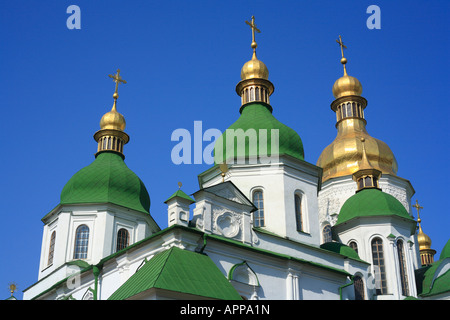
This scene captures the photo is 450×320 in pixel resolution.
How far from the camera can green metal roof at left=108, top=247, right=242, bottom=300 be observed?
15.1m

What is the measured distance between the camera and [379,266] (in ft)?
77.0

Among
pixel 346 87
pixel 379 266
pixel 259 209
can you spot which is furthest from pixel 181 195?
pixel 346 87

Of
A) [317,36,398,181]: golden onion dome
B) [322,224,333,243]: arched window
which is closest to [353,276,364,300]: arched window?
[322,224,333,243]: arched window

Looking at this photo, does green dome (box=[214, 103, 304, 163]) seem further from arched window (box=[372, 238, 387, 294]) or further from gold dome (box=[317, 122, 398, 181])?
gold dome (box=[317, 122, 398, 181])

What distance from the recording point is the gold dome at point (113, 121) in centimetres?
2838

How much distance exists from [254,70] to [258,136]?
4792 millimetres

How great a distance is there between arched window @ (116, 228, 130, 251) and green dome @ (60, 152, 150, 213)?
104 cm

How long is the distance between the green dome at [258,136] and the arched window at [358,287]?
482cm

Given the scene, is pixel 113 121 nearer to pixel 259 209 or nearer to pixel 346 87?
pixel 259 209

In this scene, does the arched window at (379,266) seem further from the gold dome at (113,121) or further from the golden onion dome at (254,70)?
the gold dome at (113,121)

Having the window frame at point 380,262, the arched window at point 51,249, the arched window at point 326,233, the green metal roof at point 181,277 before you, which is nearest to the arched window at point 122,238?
the arched window at point 51,249
